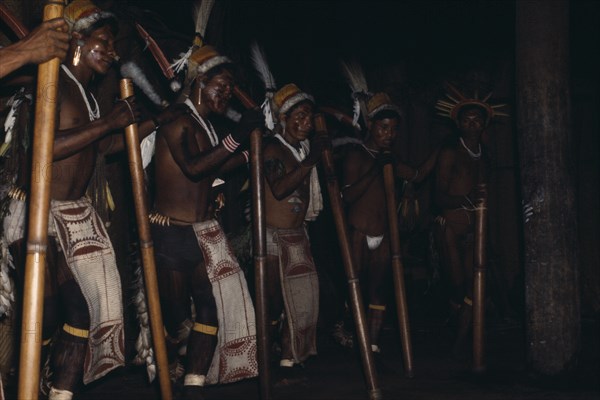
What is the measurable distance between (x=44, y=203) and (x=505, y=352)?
4.96 meters

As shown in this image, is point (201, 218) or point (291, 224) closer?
point (201, 218)

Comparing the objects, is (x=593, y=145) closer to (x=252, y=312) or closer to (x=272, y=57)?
(x=272, y=57)

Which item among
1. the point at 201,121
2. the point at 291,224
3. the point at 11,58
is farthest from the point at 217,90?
the point at 11,58

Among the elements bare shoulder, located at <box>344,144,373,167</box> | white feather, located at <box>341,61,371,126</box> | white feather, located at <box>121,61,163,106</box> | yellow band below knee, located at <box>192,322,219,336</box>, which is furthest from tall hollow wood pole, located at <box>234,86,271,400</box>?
bare shoulder, located at <box>344,144,373,167</box>

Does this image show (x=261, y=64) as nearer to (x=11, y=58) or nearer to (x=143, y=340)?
(x=143, y=340)

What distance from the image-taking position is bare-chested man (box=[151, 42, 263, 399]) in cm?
520

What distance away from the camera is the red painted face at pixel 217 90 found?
545 centimetres

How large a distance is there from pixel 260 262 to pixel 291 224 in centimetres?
106

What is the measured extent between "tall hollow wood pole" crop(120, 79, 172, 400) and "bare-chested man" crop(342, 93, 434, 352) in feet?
8.54

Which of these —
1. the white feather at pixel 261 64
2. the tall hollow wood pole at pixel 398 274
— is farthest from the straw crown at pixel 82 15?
the tall hollow wood pole at pixel 398 274

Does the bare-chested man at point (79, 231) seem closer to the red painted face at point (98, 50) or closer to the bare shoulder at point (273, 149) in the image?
the red painted face at point (98, 50)

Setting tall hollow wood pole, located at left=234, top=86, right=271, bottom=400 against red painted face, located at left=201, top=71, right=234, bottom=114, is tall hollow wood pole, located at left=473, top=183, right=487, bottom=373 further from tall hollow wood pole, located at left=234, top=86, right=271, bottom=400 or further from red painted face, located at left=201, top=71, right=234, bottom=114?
red painted face, located at left=201, top=71, right=234, bottom=114

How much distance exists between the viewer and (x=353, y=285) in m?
5.36

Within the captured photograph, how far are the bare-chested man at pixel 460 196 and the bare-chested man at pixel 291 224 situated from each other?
152 cm
